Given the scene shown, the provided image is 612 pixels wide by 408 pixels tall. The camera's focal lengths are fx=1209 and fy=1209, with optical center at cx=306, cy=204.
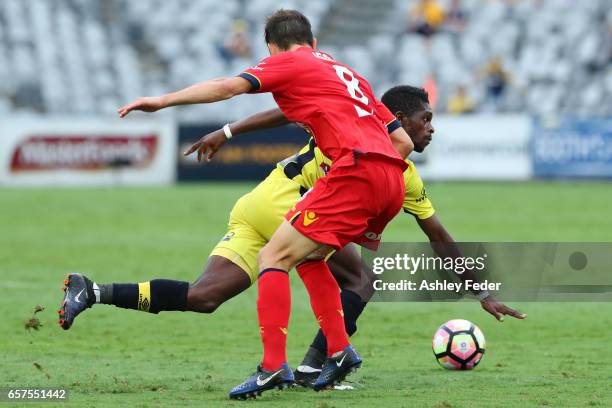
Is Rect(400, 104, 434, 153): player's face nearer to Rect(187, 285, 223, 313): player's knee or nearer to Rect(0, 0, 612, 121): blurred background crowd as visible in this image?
Rect(187, 285, 223, 313): player's knee

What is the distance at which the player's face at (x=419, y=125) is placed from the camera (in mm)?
7191

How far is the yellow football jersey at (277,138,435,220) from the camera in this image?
7215 mm

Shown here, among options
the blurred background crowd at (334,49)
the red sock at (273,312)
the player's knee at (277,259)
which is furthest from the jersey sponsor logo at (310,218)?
the blurred background crowd at (334,49)

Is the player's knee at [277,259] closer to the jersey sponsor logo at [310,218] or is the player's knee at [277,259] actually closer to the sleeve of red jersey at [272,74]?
the jersey sponsor logo at [310,218]

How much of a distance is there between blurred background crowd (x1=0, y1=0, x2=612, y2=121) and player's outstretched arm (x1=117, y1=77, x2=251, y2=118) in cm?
2064

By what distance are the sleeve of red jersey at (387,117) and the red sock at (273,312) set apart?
3.34 feet

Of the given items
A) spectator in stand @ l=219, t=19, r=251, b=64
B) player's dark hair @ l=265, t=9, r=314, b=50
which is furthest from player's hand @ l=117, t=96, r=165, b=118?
spectator in stand @ l=219, t=19, r=251, b=64

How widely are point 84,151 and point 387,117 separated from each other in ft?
62.0

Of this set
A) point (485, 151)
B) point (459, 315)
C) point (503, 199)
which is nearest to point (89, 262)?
point (459, 315)

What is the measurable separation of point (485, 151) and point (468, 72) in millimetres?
5146

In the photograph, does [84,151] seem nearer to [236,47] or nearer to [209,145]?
[236,47]

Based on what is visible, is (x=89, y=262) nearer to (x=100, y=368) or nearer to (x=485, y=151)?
(x=100, y=368)

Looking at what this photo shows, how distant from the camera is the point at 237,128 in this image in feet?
23.2

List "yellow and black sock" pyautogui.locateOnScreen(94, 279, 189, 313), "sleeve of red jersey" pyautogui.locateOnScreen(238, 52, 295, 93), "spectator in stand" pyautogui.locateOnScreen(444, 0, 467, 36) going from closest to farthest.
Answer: "sleeve of red jersey" pyautogui.locateOnScreen(238, 52, 295, 93) → "yellow and black sock" pyautogui.locateOnScreen(94, 279, 189, 313) → "spectator in stand" pyautogui.locateOnScreen(444, 0, 467, 36)
